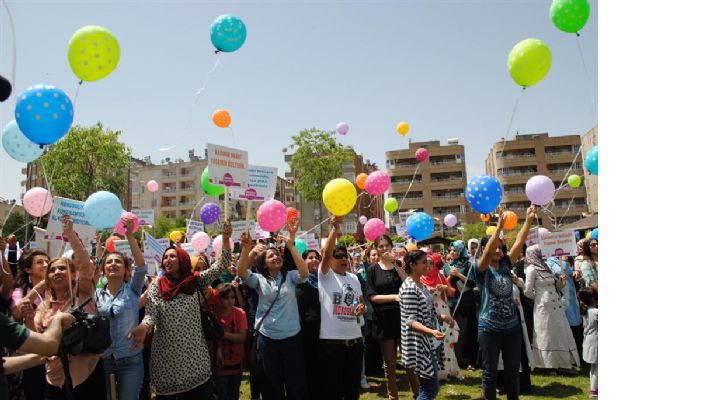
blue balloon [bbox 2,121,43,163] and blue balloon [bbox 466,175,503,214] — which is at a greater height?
blue balloon [bbox 2,121,43,163]

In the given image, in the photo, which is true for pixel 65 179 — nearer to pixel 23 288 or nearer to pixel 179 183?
pixel 23 288

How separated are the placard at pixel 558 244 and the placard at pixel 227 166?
18.2 feet

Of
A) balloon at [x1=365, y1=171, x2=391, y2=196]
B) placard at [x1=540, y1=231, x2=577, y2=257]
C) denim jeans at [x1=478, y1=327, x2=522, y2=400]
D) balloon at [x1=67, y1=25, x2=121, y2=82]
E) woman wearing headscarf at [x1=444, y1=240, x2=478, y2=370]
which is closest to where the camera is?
denim jeans at [x1=478, y1=327, x2=522, y2=400]

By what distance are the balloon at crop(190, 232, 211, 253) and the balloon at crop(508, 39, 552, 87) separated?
7476 millimetres

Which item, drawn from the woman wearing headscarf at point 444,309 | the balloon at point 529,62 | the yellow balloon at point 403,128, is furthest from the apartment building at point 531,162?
the balloon at point 529,62

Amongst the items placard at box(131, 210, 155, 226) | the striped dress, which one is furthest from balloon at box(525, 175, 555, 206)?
placard at box(131, 210, 155, 226)

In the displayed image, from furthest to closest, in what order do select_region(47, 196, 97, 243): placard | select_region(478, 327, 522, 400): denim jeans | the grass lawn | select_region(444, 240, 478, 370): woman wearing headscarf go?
select_region(444, 240, 478, 370): woman wearing headscarf, the grass lawn, select_region(47, 196, 97, 243): placard, select_region(478, 327, 522, 400): denim jeans

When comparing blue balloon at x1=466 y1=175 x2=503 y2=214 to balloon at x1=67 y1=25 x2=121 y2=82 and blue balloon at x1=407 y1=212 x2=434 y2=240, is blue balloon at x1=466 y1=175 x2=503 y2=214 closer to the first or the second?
blue balloon at x1=407 y1=212 x2=434 y2=240

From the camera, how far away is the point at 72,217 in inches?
256

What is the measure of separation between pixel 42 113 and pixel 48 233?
6.49ft

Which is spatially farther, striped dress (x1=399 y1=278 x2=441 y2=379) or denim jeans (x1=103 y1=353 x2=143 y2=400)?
striped dress (x1=399 y1=278 x2=441 y2=379)

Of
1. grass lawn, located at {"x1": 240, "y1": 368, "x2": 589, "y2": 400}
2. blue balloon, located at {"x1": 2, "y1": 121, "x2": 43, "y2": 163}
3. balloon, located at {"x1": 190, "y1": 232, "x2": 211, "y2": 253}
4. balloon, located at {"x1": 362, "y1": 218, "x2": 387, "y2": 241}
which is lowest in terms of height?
grass lawn, located at {"x1": 240, "y1": 368, "x2": 589, "y2": 400}

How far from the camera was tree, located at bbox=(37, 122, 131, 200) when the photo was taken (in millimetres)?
28094

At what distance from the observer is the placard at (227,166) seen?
19.2 ft
